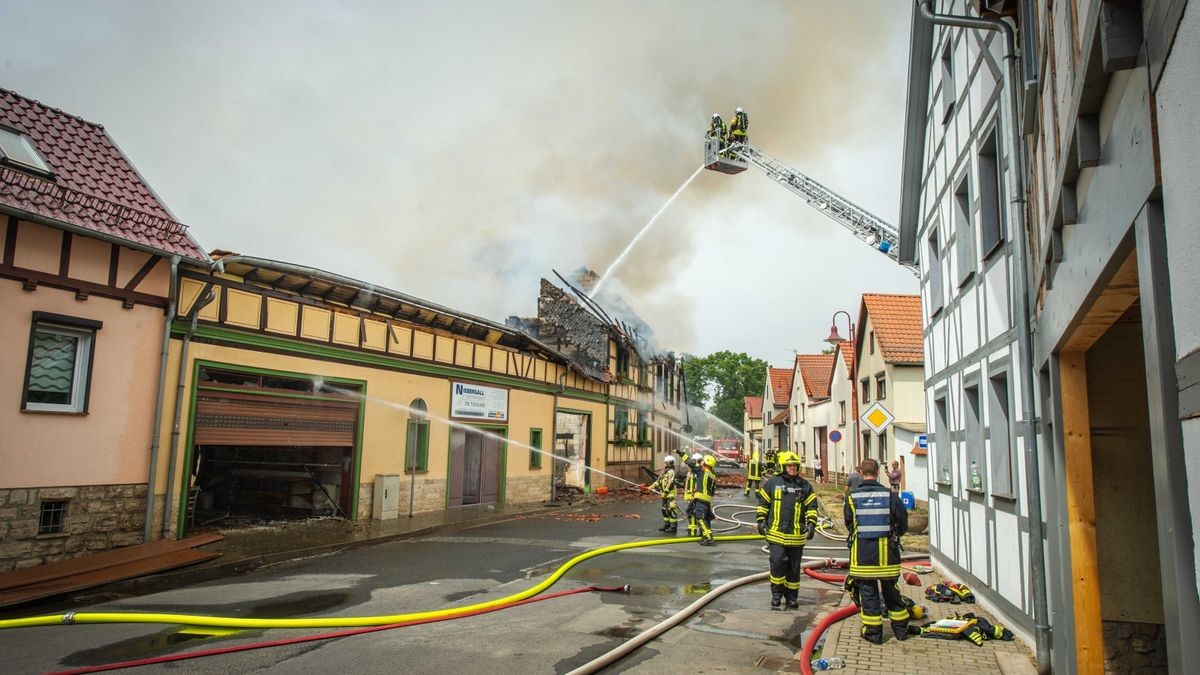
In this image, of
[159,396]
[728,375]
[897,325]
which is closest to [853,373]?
[897,325]

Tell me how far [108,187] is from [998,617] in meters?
13.3

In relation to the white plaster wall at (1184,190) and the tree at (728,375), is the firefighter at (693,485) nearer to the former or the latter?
the white plaster wall at (1184,190)

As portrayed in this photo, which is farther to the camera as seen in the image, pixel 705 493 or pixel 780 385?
pixel 780 385

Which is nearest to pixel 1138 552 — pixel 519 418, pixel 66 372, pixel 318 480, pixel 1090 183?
pixel 1090 183

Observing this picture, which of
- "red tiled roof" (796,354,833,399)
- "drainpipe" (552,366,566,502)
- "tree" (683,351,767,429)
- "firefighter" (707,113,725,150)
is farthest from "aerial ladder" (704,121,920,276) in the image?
"tree" (683,351,767,429)

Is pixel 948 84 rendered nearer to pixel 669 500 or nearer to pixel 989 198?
pixel 989 198

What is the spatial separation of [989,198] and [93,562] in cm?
1169

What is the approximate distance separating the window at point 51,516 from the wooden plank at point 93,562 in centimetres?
50

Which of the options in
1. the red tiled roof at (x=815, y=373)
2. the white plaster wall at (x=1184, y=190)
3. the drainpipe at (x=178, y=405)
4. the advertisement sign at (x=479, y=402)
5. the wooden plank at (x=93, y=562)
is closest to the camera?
the white plaster wall at (x=1184, y=190)

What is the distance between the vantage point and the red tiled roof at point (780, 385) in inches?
2148

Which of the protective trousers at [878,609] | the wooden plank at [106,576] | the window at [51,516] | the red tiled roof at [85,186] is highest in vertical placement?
the red tiled roof at [85,186]

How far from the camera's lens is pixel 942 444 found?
10695mm

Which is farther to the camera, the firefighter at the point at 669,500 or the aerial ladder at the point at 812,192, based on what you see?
the aerial ladder at the point at 812,192

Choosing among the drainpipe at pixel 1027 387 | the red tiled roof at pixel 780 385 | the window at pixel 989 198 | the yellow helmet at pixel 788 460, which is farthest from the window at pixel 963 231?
the red tiled roof at pixel 780 385
